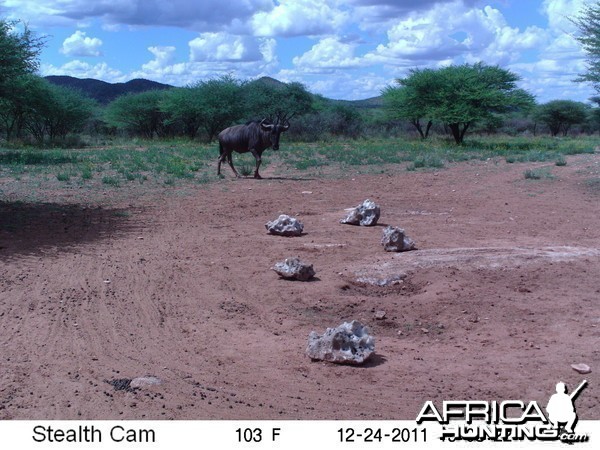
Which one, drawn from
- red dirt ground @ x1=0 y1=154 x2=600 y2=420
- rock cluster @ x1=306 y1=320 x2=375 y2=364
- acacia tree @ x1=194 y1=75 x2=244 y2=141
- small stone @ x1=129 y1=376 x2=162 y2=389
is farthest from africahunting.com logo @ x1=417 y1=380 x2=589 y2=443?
acacia tree @ x1=194 y1=75 x2=244 y2=141

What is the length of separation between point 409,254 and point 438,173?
11248mm

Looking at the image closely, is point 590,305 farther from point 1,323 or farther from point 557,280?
point 1,323

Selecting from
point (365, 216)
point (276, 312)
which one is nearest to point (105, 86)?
point (365, 216)

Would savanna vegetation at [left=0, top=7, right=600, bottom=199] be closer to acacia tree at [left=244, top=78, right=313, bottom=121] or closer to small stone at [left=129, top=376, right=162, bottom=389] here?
acacia tree at [left=244, top=78, right=313, bottom=121]

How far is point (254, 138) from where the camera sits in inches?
805

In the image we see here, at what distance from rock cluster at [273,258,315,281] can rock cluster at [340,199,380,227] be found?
3620 millimetres

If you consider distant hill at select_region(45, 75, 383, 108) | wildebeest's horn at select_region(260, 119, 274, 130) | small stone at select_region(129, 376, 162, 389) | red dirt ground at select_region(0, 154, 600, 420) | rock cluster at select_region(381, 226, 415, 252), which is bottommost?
small stone at select_region(129, 376, 162, 389)

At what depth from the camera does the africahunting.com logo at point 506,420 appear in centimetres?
417

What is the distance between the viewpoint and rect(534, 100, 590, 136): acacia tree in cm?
5869

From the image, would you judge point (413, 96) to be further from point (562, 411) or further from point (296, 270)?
→ point (562, 411)

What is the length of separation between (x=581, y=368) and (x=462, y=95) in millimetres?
32827

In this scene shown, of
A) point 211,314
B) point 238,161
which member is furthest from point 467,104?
point 211,314

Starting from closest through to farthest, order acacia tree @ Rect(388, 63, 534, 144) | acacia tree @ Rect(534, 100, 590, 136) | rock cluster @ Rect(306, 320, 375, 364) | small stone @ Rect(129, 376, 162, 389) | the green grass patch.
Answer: small stone @ Rect(129, 376, 162, 389) → rock cluster @ Rect(306, 320, 375, 364) → the green grass patch → acacia tree @ Rect(388, 63, 534, 144) → acacia tree @ Rect(534, 100, 590, 136)

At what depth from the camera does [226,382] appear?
5656mm
